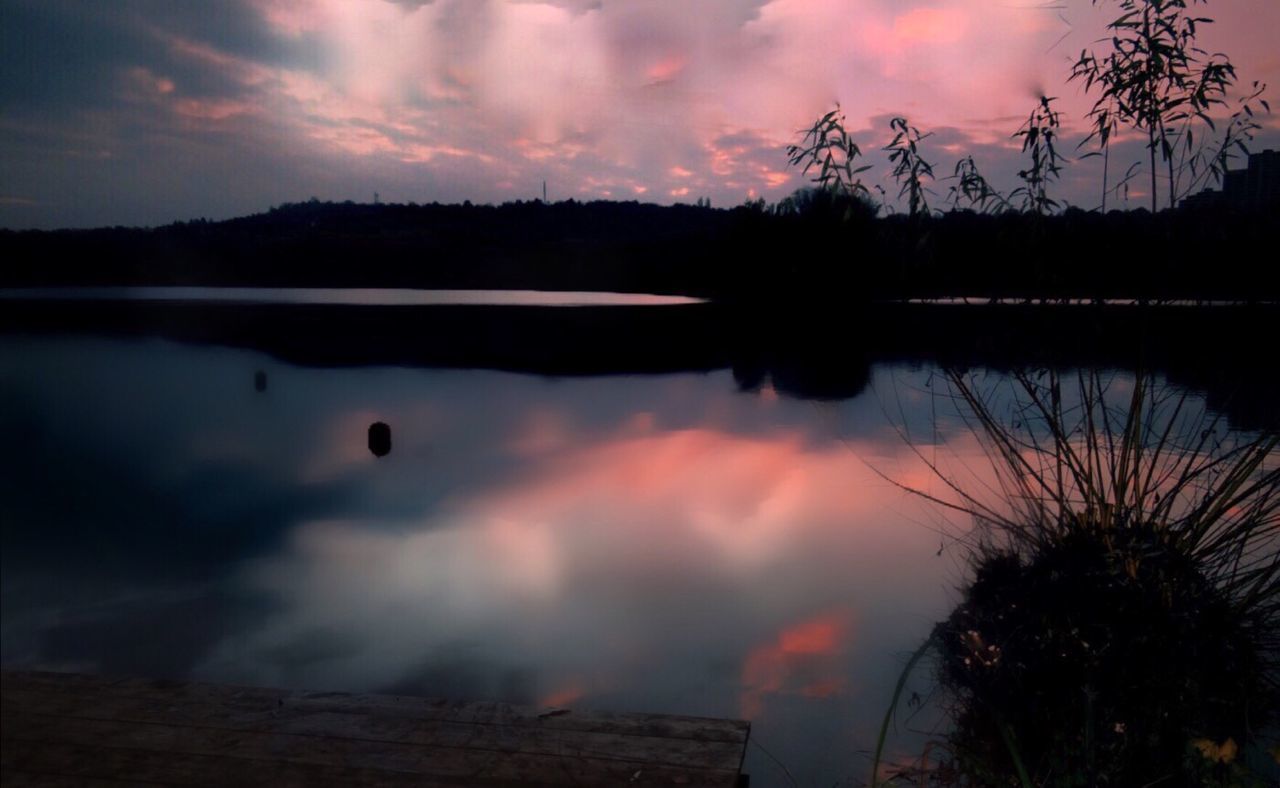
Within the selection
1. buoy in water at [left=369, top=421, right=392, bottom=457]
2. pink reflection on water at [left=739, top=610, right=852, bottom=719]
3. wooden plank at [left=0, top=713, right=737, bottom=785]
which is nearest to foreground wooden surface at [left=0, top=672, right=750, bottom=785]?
wooden plank at [left=0, top=713, right=737, bottom=785]

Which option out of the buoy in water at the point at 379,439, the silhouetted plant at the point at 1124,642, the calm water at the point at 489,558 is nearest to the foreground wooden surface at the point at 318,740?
the silhouetted plant at the point at 1124,642

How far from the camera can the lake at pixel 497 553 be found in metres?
4.54

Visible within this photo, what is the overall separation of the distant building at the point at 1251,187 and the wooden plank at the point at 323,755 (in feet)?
8.71

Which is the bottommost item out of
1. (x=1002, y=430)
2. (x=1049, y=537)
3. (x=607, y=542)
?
(x=607, y=542)

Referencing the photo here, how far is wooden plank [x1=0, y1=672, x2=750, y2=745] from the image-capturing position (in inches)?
106

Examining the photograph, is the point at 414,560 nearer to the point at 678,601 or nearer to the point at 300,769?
the point at 678,601

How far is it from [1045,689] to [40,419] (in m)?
11.9

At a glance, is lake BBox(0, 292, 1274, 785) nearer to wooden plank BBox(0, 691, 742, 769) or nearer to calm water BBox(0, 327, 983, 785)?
calm water BBox(0, 327, 983, 785)

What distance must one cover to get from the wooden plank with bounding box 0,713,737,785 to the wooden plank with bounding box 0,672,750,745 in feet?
0.62

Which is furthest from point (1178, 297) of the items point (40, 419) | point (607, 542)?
point (40, 419)

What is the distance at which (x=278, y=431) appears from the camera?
12102mm

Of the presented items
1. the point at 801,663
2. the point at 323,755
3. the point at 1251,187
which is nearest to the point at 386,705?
the point at 323,755

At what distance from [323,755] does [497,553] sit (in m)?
4.43

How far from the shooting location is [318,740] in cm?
255
